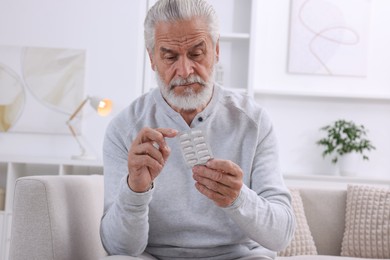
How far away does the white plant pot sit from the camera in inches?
177

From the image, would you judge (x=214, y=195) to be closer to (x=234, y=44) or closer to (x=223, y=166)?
(x=223, y=166)

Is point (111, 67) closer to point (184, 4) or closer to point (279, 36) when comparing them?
point (279, 36)

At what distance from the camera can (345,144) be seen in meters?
4.49

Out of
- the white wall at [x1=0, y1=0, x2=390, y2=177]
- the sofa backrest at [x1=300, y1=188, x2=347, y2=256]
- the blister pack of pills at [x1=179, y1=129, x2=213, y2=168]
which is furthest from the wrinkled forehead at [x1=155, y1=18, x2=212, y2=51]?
the white wall at [x1=0, y1=0, x2=390, y2=177]

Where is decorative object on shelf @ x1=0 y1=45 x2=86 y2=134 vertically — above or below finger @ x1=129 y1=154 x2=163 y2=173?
above

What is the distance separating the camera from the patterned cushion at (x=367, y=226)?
2994 mm

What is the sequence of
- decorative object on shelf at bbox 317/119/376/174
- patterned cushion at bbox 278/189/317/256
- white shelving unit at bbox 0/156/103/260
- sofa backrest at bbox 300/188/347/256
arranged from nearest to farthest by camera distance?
patterned cushion at bbox 278/189/317/256 < sofa backrest at bbox 300/188/347/256 < white shelving unit at bbox 0/156/103/260 < decorative object on shelf at bbox 317/119/376/174

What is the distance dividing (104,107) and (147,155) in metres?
2.78

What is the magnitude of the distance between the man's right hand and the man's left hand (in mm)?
91

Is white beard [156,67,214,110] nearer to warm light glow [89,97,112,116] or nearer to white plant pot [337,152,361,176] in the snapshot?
warm light glow [89,97,112,116]

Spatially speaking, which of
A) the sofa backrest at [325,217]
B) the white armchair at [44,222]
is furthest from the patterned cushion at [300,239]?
the white armchair at [44,222]

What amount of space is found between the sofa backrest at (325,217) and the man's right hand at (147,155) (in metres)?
1.67

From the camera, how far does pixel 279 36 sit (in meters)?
4.74

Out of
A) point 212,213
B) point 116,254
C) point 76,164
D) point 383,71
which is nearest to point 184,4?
point 212,213
